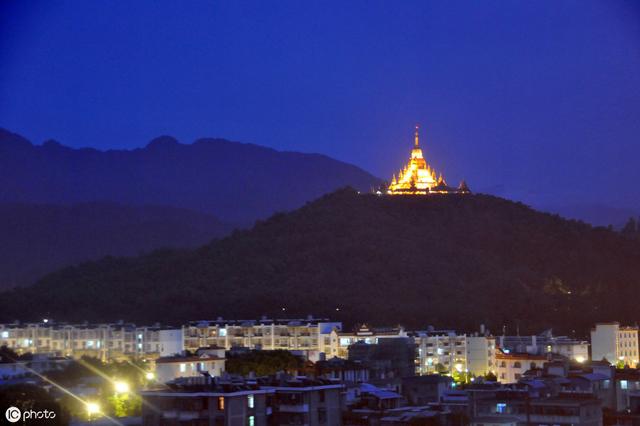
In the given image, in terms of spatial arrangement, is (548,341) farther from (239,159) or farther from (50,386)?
(239,159)

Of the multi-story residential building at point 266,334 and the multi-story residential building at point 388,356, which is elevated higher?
the multi-story residential building at point 266,334

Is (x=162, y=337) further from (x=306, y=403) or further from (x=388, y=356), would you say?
(x=306, y=403)

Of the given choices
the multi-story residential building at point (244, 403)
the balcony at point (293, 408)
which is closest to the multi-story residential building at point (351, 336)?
the multi-story residential building at point (244, 403)

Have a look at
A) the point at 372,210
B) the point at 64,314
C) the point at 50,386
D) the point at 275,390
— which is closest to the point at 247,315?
the point at 64,314

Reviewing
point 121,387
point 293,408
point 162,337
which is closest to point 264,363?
point 121,387

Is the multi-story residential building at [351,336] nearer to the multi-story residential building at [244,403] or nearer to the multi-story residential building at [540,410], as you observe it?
the multi-story residential building at [540,410]

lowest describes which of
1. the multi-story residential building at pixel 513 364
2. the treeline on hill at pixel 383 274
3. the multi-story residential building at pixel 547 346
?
the multi-story residential building at pixel 513 364

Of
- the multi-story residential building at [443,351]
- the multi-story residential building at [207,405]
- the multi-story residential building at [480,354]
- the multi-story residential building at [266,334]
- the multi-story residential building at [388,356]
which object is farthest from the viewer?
the multi-story residential building at [266,334]
